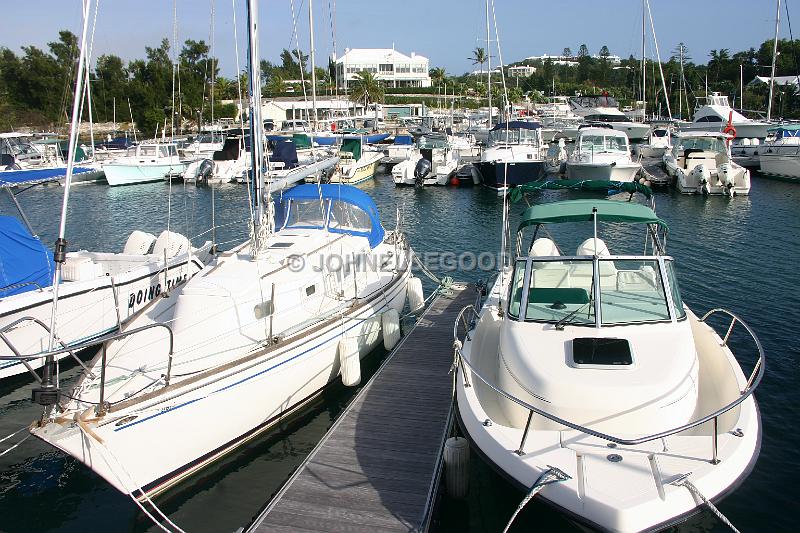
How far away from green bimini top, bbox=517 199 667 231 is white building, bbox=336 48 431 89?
4052 inches

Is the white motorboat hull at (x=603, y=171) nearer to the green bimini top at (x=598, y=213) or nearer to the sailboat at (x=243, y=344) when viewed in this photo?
the sailboat at (x=243, y=344)

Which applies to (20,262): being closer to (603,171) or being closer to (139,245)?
(139,245)

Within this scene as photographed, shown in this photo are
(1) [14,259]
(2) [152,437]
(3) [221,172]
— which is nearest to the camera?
(2) [152,437]

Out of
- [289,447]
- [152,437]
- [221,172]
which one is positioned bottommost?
[289,447]

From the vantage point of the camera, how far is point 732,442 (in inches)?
262

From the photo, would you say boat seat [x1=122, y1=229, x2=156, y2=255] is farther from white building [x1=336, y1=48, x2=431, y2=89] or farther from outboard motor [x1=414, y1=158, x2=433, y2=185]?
white building [x1=336, y1=48, x2=431, y2=89]

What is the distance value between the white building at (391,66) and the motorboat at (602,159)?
7658 cm

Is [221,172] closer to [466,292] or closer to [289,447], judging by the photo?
[466,292]

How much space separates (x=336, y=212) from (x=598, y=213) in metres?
6.75

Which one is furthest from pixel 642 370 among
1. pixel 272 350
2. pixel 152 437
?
pixel 152 437

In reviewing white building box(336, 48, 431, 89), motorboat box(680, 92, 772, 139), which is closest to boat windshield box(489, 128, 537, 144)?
motorboat box(680, 92, 772, 139)

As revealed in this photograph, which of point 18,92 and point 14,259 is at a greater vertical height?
point 18,92

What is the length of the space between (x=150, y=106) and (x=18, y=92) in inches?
692

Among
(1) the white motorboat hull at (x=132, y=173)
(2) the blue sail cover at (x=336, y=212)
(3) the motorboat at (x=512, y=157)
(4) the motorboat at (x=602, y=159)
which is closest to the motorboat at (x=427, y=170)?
(3) the motorboat at (x=512, y=157)
